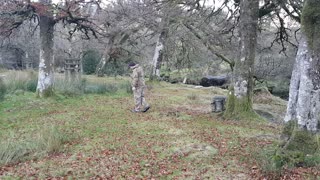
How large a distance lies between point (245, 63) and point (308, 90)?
15.3 ft

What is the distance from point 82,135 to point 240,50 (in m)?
5.31

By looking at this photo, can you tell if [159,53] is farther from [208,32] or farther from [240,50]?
[240,50]

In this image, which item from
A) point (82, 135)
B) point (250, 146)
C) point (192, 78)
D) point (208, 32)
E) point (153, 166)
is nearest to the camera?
point (153, 166)

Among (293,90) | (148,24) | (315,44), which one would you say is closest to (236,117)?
(293,90)

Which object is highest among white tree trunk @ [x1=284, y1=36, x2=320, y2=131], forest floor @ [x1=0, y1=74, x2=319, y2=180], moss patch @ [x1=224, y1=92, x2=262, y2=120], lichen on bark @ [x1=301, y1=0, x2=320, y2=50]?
lichen on bark @ [x1=301, y1=0, x2=320, y2=50]

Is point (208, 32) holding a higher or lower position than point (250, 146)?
higher

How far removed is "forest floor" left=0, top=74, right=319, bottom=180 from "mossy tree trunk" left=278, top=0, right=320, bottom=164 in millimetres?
539

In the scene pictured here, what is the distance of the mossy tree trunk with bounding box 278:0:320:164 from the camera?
19.6 ft

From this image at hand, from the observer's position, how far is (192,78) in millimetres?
31578

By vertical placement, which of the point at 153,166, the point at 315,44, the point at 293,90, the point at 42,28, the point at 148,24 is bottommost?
the point at 153,166

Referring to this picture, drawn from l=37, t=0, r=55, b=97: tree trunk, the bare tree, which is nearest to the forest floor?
l=37, t=0, r=55, b=97: tree trunk

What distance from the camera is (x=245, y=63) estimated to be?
10.6 m

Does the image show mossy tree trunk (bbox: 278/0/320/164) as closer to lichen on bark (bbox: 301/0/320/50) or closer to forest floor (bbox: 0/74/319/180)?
lichen on bark (bbox: 301/0/320/50)

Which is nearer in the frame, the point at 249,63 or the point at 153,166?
the point at 153,166
